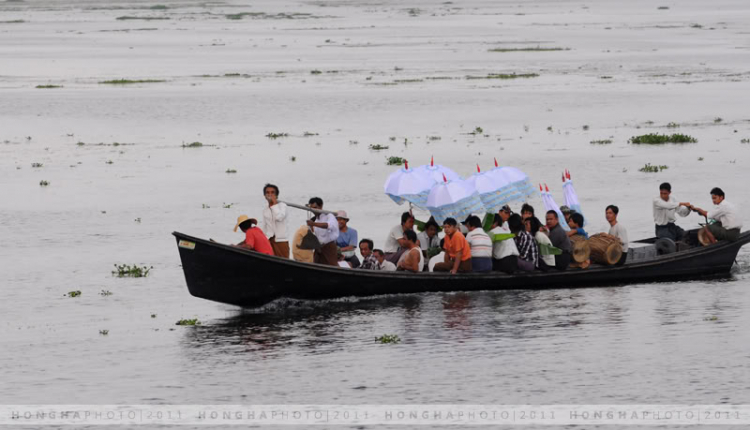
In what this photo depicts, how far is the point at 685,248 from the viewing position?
28312mm

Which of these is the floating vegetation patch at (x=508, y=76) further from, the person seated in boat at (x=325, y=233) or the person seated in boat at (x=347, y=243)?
the person seated in boat at (x=325, y=233)

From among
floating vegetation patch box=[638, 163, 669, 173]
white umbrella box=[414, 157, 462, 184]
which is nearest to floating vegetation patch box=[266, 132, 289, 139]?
floating vegetation patch box=[638, 163, 669, 173]

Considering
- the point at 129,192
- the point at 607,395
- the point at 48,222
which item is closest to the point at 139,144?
the point at 129,192

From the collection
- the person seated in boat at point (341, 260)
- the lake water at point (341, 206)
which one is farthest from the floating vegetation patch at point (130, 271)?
Answer: the person seated in boat at point (341, 260)

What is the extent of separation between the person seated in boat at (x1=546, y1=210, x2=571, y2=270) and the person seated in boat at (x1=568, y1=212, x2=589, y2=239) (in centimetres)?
59

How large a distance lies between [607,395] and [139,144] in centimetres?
3913

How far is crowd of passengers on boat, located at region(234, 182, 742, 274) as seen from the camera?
25.3m

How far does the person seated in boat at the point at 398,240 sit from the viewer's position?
26172 mm

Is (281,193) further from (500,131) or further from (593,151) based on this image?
(500,131)

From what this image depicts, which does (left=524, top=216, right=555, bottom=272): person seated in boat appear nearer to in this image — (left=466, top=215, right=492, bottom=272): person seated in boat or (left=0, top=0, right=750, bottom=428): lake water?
(left=0, top=0, right=750, bottom=428): lake water

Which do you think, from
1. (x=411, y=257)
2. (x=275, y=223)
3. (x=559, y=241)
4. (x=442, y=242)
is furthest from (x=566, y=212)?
(x=275, y=223)

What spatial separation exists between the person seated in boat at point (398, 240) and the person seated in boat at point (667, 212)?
6004 millimetres

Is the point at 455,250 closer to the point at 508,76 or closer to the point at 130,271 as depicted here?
the point at 130,271

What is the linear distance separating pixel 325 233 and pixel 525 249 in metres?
4.43
